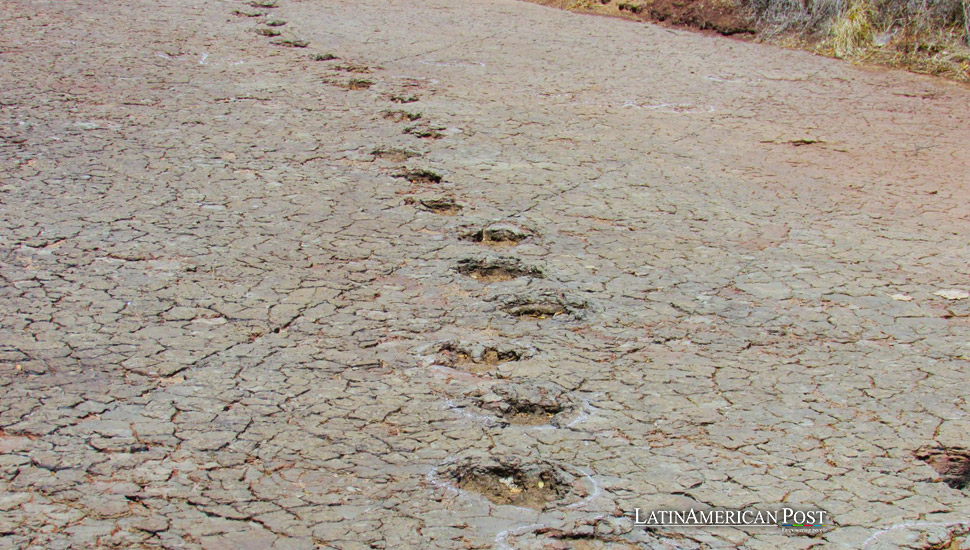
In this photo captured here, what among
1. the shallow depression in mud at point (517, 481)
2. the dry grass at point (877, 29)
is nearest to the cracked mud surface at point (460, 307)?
the shallow depression in mud at point (517, 481)

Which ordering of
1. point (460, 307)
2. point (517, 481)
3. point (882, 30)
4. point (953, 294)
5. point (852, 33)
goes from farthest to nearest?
1. point (882, 30)
2. point (852, 33)
3. point (953, 294)
4. point (460, 307)
5. point (517, 481)

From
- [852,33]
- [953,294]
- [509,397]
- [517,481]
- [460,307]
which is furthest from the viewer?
[852,33]

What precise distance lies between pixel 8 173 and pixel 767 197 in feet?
12.8

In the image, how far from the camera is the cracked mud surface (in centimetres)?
248

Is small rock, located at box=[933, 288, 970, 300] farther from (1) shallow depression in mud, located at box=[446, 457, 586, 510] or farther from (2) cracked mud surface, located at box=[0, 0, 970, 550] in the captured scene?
(1) shallow depression in mud, located at box=[446, 457, 586, 510]

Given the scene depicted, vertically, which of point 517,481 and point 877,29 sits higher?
point 877,29

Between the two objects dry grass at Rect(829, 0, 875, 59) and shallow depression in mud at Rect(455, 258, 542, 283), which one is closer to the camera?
shallow depression in mud at Rect(455, 258, 542, 283)

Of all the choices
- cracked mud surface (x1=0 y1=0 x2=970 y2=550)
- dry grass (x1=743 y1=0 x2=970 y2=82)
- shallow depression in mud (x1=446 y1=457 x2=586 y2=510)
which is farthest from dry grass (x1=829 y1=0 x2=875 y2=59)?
shallow depression in mud (x1=446 y1=457 x2=586 y2=510)

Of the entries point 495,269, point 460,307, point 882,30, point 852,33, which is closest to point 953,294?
point 495,269

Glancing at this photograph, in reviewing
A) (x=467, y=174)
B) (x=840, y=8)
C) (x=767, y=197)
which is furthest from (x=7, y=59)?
(x=840, y=8)

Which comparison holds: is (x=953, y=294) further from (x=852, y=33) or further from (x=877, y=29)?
(x=877, y=29)

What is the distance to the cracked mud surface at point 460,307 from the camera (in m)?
2.48

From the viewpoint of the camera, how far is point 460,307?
11.8ft

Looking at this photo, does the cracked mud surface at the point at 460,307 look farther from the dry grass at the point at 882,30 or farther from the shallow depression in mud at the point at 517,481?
the dry grass at the point at 882,30
